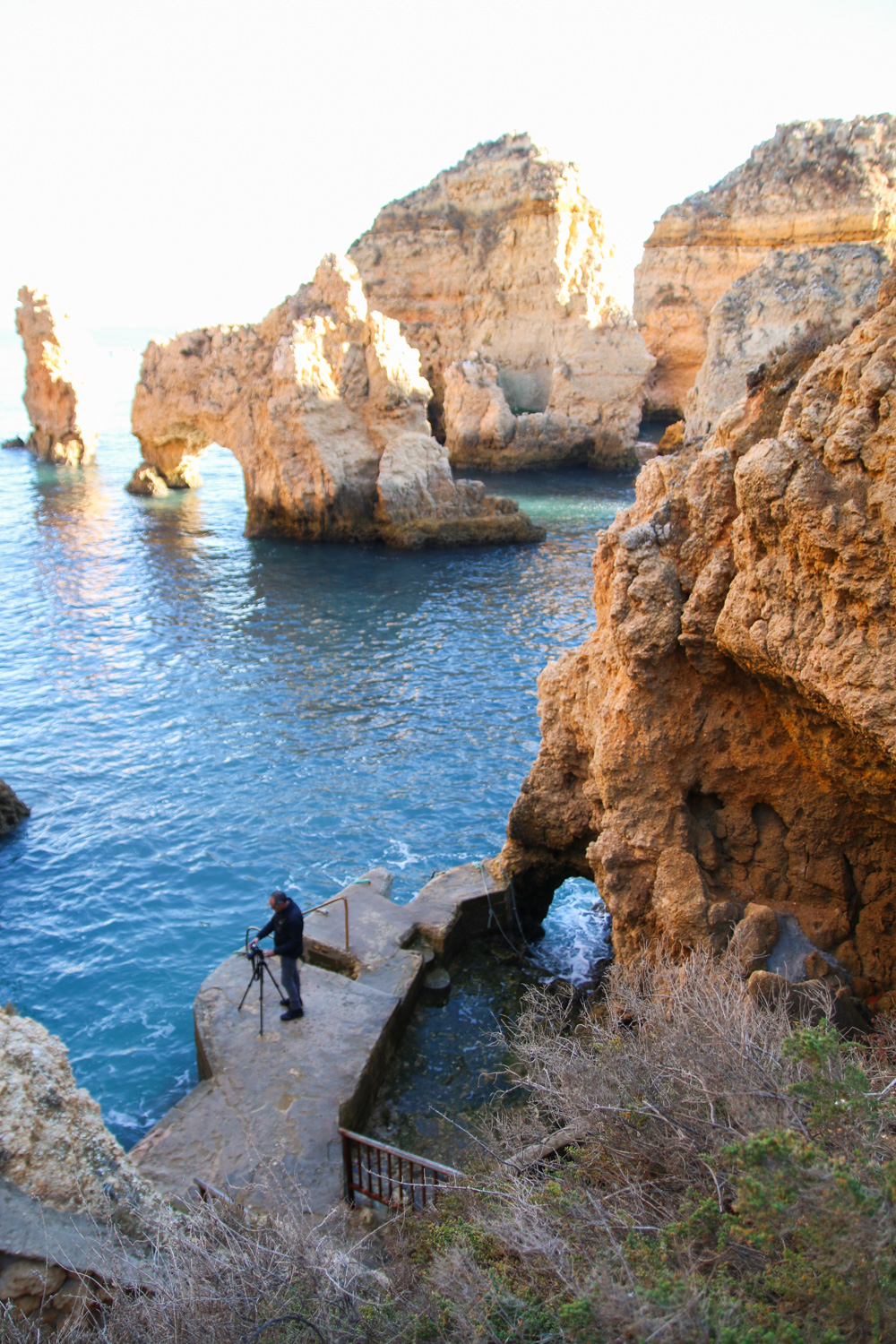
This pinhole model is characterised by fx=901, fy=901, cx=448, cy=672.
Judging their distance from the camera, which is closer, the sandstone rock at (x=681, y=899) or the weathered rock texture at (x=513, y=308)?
the sandstone rock at (x=681, y=899)

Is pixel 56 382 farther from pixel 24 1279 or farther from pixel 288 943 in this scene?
pixel 24 1279

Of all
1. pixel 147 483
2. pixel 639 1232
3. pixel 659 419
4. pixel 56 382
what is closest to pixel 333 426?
pixel 147 483

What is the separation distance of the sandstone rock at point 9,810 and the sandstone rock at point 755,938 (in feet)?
38.2

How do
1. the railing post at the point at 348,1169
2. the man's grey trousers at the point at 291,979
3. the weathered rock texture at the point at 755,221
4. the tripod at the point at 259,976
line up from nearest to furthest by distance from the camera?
1. the railing post at the point at 348,1169
2. the tripod at the point at 259,976
3. the man's grey trousers at the point at 291,979
4. the weathered rock texture at the point at 755,221

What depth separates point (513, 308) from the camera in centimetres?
4900

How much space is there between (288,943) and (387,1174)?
7.93 feet

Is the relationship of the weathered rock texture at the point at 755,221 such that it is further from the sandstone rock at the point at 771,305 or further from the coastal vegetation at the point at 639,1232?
the coastal vegetation at the point at 639,1232

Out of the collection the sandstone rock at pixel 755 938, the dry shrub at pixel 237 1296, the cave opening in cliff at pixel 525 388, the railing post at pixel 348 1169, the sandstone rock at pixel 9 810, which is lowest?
the railing post at pixel 348 1169

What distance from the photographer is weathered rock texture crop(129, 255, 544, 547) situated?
30547 millimetres

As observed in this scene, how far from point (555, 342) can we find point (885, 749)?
4572 centimetres

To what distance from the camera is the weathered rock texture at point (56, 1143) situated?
5238 millimetres

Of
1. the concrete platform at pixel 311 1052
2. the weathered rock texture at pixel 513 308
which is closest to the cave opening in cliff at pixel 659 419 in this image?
the weathered rock texture at pixel 513 308

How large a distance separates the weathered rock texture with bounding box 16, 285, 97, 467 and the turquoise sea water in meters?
17.7

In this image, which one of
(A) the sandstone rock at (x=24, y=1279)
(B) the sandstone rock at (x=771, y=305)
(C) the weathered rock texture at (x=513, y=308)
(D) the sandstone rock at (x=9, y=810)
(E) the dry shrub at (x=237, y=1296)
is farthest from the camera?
(C) the weathered rock texture at (x=513, y=308)
